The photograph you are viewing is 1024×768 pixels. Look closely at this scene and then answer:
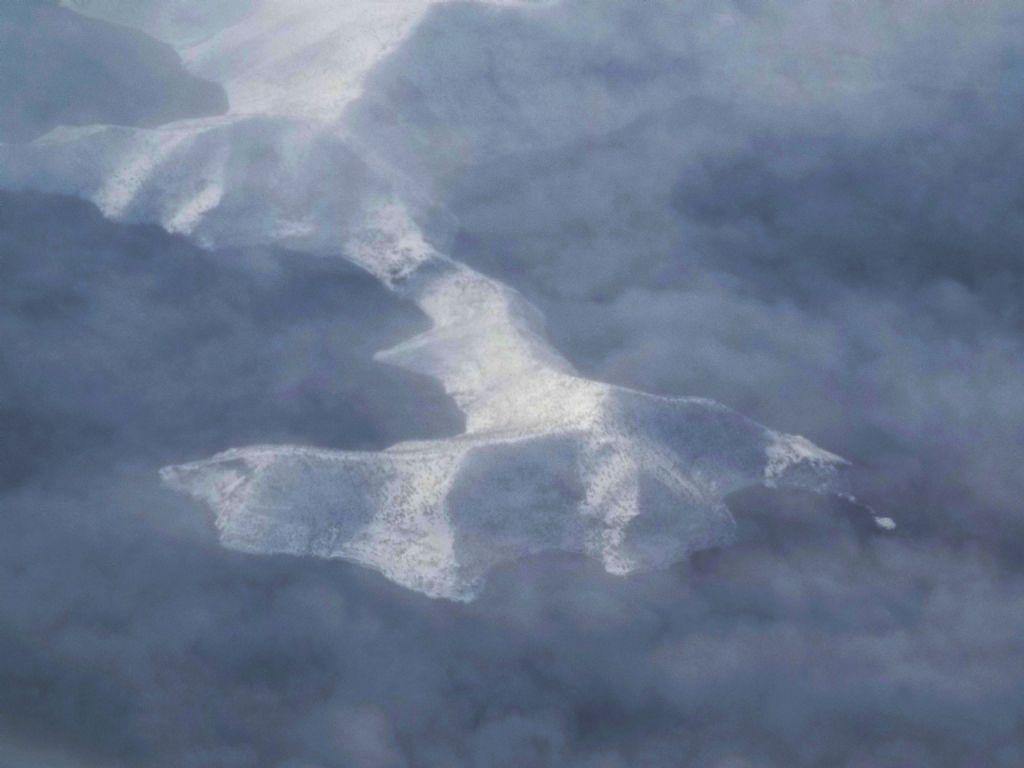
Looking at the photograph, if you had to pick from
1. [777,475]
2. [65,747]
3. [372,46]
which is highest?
[372,46]

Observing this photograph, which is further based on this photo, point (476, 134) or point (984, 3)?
point (984, 3)

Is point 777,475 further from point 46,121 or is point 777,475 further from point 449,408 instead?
point 46,121

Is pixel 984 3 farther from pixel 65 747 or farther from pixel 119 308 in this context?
pixel 65 747

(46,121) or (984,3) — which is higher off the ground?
(984,3)

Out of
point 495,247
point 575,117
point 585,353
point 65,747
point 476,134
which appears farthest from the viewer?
point 575,117

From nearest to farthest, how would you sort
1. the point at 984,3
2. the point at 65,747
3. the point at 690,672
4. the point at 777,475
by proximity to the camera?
1. the point at 65,747
2. the point at 690,672
3. the point at 777,475
4. the point at 984,3

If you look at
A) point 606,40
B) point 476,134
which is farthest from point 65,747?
point 606,40
